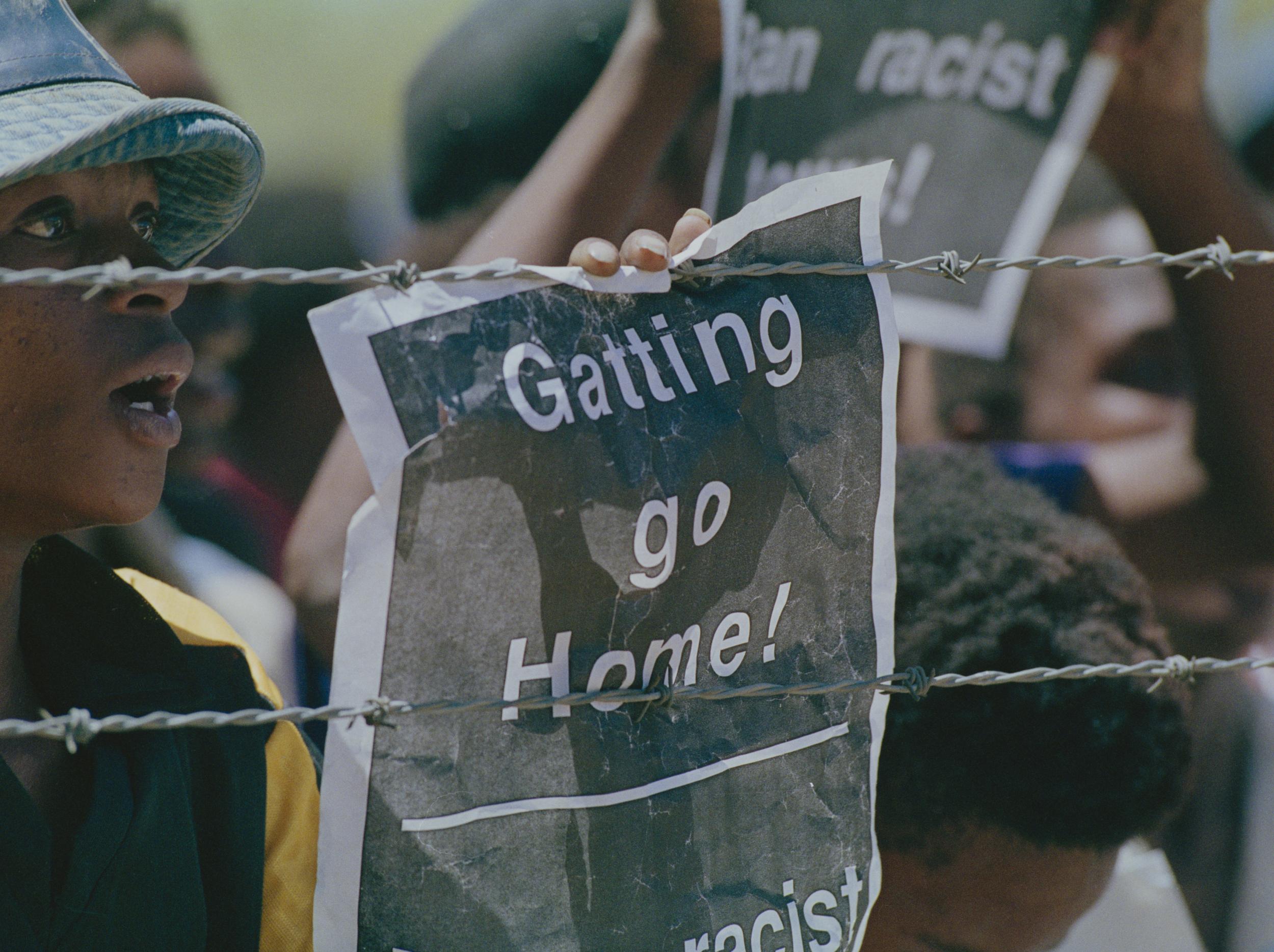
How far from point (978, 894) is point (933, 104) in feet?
4.66

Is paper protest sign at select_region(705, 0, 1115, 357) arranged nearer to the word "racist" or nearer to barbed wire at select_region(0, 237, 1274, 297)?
barbed wire at select_region(0, 237, 1274, 297)

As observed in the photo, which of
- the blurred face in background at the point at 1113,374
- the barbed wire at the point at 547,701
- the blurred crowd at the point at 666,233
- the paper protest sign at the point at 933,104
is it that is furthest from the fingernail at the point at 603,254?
the blurred face in background at the point at 1113,374

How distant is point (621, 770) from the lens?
98 centimetres

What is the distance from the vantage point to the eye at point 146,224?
1087 millimetres

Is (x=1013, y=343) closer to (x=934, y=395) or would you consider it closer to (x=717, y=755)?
(x=934, y=395)

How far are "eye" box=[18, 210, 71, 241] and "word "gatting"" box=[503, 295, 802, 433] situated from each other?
1.28ft

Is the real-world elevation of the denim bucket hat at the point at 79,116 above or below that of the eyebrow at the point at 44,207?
above

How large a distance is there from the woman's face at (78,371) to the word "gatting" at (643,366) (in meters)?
0.30

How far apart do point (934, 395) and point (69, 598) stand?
177 centimetres

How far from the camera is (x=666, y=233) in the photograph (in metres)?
2.38

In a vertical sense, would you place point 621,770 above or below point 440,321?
below

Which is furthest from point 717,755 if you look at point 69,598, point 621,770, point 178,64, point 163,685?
point 178,64

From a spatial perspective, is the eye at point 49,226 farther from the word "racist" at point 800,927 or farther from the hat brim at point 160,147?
the word "racist" at point 800,927

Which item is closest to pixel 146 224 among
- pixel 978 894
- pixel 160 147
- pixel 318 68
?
pixel 160 147
